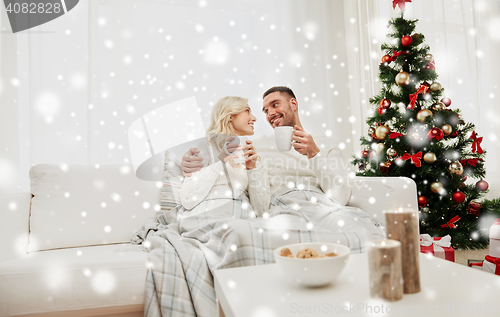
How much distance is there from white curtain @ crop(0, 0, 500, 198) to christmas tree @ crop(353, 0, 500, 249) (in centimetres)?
44

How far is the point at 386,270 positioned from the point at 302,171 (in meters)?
1.27

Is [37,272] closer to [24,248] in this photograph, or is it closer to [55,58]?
[24,248]

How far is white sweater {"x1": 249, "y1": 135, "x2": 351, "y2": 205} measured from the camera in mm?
1631

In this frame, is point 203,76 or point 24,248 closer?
point 24,248

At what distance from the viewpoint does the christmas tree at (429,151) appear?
1.97 m

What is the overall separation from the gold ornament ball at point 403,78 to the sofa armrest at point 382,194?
865 mm

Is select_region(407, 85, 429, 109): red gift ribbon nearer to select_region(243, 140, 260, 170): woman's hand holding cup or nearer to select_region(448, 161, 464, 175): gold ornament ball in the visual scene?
select_region(448, 161, 464, 175): gold ornament ball

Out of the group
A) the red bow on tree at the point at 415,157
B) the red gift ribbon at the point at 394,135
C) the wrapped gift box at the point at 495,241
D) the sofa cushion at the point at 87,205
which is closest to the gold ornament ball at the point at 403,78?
the red gift ribbon at the point at 394,135

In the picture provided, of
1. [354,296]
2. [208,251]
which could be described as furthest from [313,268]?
[208,251]

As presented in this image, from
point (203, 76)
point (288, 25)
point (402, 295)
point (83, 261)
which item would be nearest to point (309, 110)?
point (288, 25)

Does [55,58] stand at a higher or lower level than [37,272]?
higher

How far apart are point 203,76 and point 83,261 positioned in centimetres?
181

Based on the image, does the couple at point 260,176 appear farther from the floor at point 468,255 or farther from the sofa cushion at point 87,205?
the floor at point 468,255

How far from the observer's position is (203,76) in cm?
262
